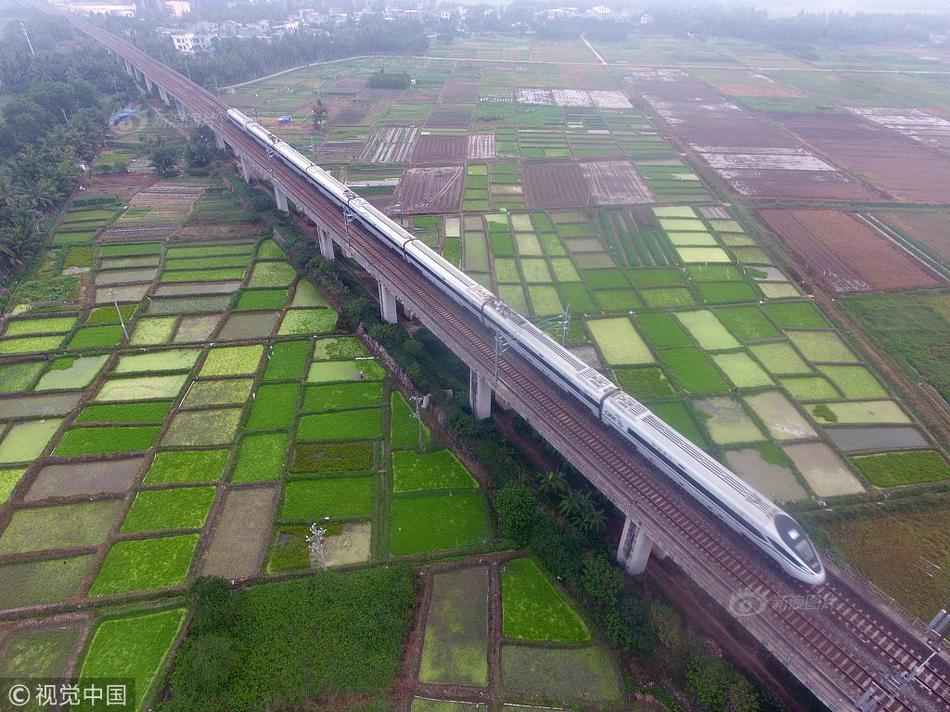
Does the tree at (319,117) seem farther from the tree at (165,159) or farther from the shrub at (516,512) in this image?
the shrub at (516,512)

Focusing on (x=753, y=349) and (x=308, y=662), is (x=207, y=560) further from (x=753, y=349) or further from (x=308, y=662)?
(x=753, y=349)

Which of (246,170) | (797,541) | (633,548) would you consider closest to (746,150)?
(246,170)

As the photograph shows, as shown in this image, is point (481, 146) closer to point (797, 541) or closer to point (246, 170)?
point (246, 170)

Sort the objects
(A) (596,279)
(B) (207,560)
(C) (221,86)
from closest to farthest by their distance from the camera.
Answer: (B) (207,560) < (A) (596,279) < (C) (221,86)

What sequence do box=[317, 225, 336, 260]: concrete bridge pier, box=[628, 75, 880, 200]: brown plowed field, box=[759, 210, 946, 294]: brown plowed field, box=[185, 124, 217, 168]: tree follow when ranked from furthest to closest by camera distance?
box=[185, 124, 217, 168]: tree → box=[628, 75, 880, 200]: brown plowed field → box=[317, 225, 336, 260]: concrete bridge pier → box=[759, 210, 946, 294]: brown plowed field

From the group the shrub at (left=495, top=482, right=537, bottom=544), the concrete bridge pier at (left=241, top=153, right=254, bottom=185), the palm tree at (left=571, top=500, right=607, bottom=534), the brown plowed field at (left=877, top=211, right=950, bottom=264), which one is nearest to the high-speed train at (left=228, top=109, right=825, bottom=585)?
the palm tree at (left=571, top=500, right=607, bottom=534)

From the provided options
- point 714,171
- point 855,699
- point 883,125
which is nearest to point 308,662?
point 855,699

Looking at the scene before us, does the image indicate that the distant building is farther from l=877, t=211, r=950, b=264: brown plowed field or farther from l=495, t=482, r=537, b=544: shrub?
l=877, t=211, r=950, b=264: brown plowed field
